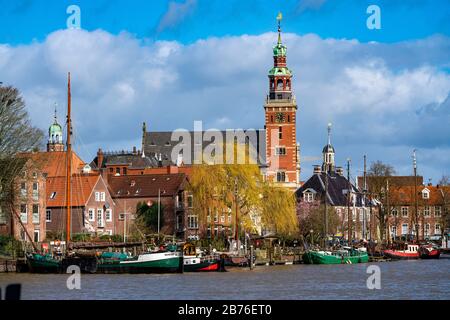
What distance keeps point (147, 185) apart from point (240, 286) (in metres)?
63.1

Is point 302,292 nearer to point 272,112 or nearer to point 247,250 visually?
point 247,250

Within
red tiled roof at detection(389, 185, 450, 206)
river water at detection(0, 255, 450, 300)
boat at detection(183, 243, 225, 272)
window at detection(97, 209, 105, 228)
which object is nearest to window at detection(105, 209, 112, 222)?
window at detection(97, 209, 105, 228)

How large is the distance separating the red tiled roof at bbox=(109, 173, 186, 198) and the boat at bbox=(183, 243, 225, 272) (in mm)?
37259

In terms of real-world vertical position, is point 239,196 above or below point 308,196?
below

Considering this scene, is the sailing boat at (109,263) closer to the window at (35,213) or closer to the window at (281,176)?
the window at (35,213)

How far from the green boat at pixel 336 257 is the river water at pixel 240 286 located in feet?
63.3

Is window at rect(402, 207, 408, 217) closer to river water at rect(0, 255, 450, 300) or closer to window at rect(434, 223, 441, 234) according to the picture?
window at rect(434, 223, 441, 234)

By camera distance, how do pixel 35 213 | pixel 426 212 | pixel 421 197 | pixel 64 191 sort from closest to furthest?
pixel 35 213, pixel 64 191, pixel 421 197, pixel 426 212

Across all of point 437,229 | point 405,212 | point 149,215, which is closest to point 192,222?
point 149,215

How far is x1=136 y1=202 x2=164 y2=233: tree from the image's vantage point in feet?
379

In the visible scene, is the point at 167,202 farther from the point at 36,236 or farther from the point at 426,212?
the point at 426,212

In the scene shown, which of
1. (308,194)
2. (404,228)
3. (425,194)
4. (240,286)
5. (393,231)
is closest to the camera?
(240,286)

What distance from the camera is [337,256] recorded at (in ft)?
328

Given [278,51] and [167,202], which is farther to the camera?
[278,51]
